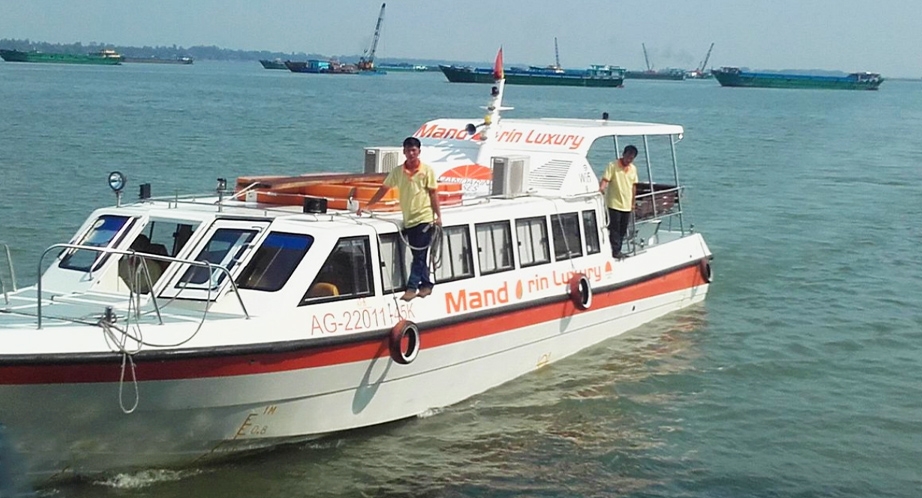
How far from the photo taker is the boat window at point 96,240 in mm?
11781

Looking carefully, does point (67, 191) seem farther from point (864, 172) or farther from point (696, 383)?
point (864, 172)

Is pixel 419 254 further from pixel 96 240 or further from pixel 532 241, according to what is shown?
pixel 96 240

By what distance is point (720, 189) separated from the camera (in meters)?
33.5

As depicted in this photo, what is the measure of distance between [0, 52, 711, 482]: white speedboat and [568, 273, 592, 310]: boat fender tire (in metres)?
0.02

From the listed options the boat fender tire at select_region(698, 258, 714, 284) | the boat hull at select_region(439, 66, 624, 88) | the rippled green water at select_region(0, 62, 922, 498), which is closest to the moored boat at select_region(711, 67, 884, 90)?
the boat hull at select_region(439, 66, 624, 88)

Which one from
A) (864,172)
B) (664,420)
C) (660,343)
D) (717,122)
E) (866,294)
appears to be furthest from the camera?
(717,122)

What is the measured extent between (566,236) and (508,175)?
109 centimetres

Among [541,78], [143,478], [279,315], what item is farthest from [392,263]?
[541,78]

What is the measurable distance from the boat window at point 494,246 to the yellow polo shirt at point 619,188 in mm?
2424

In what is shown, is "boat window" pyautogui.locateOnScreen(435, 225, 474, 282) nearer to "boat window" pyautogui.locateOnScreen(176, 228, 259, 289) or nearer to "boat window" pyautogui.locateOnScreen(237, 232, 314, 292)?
"boat window" pyautogui.locateOnScreen(237, 232, 314, 292)

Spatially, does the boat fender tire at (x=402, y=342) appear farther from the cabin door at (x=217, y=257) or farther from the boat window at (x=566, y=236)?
the boat window at (x=566, y=236)

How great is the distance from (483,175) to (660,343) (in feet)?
11.7

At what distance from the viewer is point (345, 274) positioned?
11.4 meters

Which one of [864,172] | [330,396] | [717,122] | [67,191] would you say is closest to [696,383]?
[330,396]
